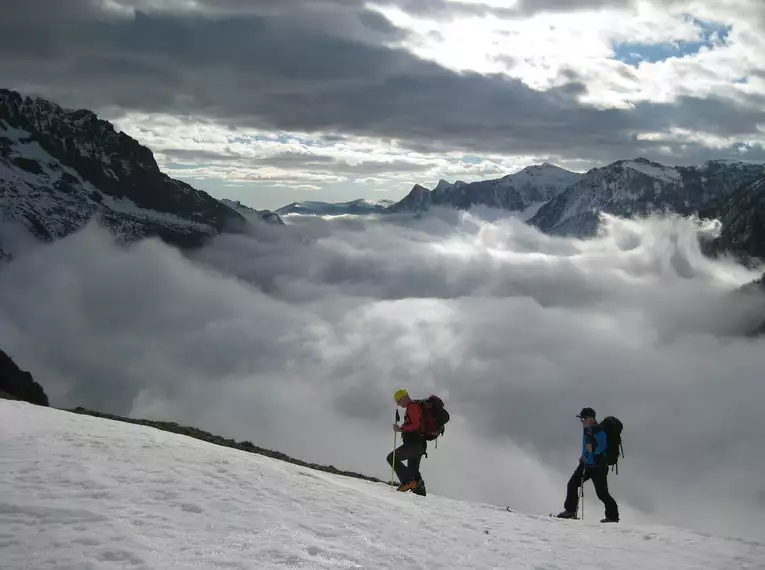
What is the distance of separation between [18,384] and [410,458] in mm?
28511

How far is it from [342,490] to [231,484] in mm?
3155

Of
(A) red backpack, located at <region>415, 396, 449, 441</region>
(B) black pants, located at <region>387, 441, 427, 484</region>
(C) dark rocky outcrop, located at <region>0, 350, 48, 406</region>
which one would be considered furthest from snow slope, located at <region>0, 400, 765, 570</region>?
(C) dark rocky outcrop, located at <region>0, 350, 48, 406</region>

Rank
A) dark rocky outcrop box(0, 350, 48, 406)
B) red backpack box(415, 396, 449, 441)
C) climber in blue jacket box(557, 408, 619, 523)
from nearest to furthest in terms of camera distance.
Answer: climber in blue jacket box(557, 408, 619, 523), red backpack box(415, 396, 449, 441), dark rocky outcrop box(0, 350, 48, 406)

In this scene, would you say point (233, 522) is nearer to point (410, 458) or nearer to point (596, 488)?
point (410, 458)

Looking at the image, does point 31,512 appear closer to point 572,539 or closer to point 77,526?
point 77,526

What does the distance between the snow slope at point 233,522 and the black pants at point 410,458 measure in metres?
1.26

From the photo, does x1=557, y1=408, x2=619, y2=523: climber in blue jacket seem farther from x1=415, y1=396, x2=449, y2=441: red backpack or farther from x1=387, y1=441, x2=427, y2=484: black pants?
x1=387, y1=441, x2=427, y2=484: black pants

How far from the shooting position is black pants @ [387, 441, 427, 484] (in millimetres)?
17703

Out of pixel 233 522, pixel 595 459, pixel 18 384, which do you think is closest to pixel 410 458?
pixel 595 459

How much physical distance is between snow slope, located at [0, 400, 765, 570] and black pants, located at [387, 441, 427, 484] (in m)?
1.26

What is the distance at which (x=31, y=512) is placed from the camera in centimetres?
952

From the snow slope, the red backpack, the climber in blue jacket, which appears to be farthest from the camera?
the red backpack

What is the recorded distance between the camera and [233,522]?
35.2 feet

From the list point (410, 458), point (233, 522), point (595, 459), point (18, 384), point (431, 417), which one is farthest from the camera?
point (18, 384)
